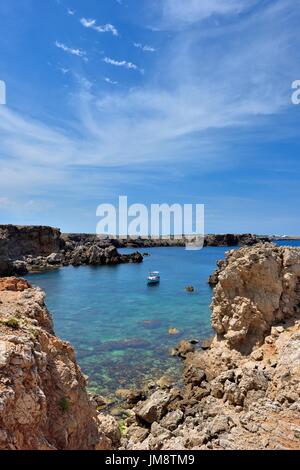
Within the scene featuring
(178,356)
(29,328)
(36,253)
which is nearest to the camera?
(29,328)

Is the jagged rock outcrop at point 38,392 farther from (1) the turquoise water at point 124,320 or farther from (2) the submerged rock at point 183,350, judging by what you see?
(2) the submerged rock at point 183,350

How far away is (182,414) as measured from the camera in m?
18.8

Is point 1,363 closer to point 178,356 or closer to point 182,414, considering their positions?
point 182,414

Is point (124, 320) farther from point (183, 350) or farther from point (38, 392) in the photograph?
point (38, 392)

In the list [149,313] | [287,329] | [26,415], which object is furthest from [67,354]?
[149,313]

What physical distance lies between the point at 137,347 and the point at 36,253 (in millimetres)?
88835

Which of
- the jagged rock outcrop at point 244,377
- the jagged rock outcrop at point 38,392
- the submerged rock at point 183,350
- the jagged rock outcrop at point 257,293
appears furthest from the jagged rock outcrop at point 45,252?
the jagged rock outcrop at point 38,392

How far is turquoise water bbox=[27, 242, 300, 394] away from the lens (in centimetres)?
2991

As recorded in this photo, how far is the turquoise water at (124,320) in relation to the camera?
98.1 ft

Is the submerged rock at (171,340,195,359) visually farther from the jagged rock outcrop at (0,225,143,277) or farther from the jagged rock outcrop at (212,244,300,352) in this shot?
the jagged rock outcrop at (0,225,143,277)

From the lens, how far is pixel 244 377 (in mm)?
17922

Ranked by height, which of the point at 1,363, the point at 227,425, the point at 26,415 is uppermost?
the point at 1,363

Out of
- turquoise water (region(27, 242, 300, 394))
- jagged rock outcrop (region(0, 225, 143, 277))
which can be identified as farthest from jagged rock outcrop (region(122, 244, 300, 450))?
jagged rock outcrop (region(0, 225, 143, 277))

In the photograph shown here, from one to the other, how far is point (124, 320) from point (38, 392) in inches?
1531
